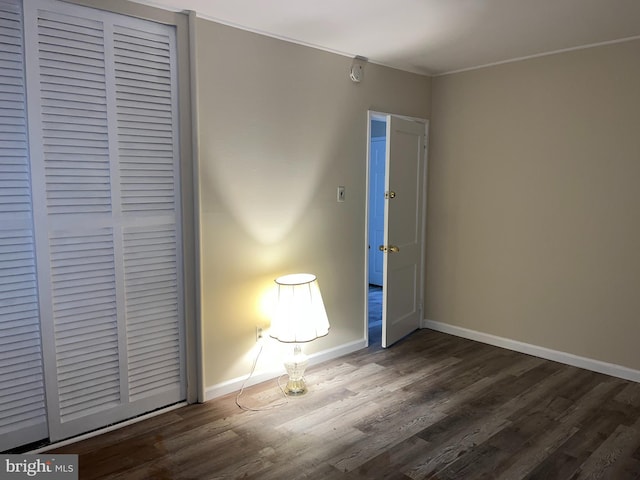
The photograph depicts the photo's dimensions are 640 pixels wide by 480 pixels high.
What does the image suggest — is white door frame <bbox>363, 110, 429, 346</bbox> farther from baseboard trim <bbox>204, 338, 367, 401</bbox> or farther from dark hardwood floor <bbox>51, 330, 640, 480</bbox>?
dark hardwood floor <bbox>51, 330, 640, 480</bbox>

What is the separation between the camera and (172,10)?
2.68 metres

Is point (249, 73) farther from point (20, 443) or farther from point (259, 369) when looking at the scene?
point (20, 443)

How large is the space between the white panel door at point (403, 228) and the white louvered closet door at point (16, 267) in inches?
98.8

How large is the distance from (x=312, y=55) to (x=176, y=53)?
103cm

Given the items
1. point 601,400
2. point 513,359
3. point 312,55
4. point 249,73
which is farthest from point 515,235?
point 249,73

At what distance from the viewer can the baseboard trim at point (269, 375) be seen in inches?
120

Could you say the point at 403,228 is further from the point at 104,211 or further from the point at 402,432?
the point at 104,211

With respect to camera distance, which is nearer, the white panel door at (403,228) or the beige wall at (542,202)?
the beige wall at (542,202)

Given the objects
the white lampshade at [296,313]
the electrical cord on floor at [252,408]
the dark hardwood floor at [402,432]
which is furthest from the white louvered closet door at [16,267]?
the white lampshade at [296,313]

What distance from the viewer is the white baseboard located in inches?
132

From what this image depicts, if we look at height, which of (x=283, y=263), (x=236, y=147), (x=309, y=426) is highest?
(x=236, y=147)

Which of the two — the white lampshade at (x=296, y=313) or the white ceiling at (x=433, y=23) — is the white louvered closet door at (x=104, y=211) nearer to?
the white ceiling at (x=433, y=23)

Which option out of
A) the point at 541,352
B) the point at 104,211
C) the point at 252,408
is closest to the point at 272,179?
the point at 104,211

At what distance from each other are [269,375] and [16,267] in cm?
174
